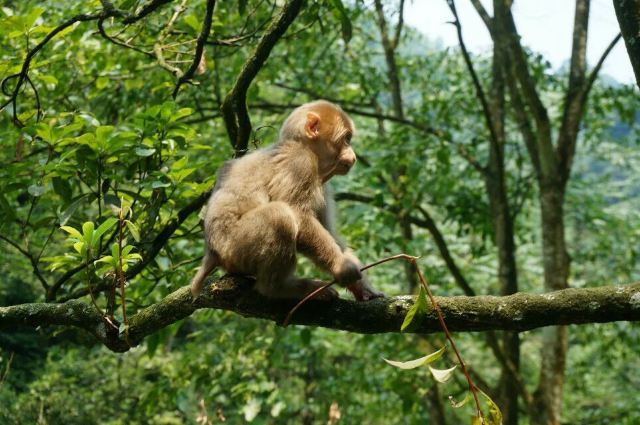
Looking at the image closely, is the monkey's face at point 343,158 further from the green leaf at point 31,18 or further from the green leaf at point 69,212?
the green leaf at point 31,18

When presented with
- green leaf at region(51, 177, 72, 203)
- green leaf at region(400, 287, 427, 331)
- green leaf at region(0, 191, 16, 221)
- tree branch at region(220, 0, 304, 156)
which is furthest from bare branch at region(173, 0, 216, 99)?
green leaf at region(400, 287, 427, 331)

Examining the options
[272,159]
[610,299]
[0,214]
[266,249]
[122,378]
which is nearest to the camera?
[610,299]

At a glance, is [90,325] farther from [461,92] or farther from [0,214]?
[461,92]

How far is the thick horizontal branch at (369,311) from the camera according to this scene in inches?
92.6

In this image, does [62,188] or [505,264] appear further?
[505,264]

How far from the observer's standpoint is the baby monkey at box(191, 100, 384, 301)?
10.2ft

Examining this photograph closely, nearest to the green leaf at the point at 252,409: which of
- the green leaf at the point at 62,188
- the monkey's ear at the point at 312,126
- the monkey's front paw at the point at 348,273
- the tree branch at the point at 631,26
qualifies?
the green leaf at the point at 62,188

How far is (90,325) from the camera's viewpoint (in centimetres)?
337

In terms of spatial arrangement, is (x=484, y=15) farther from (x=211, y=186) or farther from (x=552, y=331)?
(x=211, y=186)

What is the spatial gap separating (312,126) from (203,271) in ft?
4.13

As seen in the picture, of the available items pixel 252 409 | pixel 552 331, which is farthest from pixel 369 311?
pixel 552 331

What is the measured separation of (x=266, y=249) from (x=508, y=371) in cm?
538

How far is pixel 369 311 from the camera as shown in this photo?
2693 mm

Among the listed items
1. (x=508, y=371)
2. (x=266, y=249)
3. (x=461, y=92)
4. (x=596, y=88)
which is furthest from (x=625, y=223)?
(x=266, y=249)
